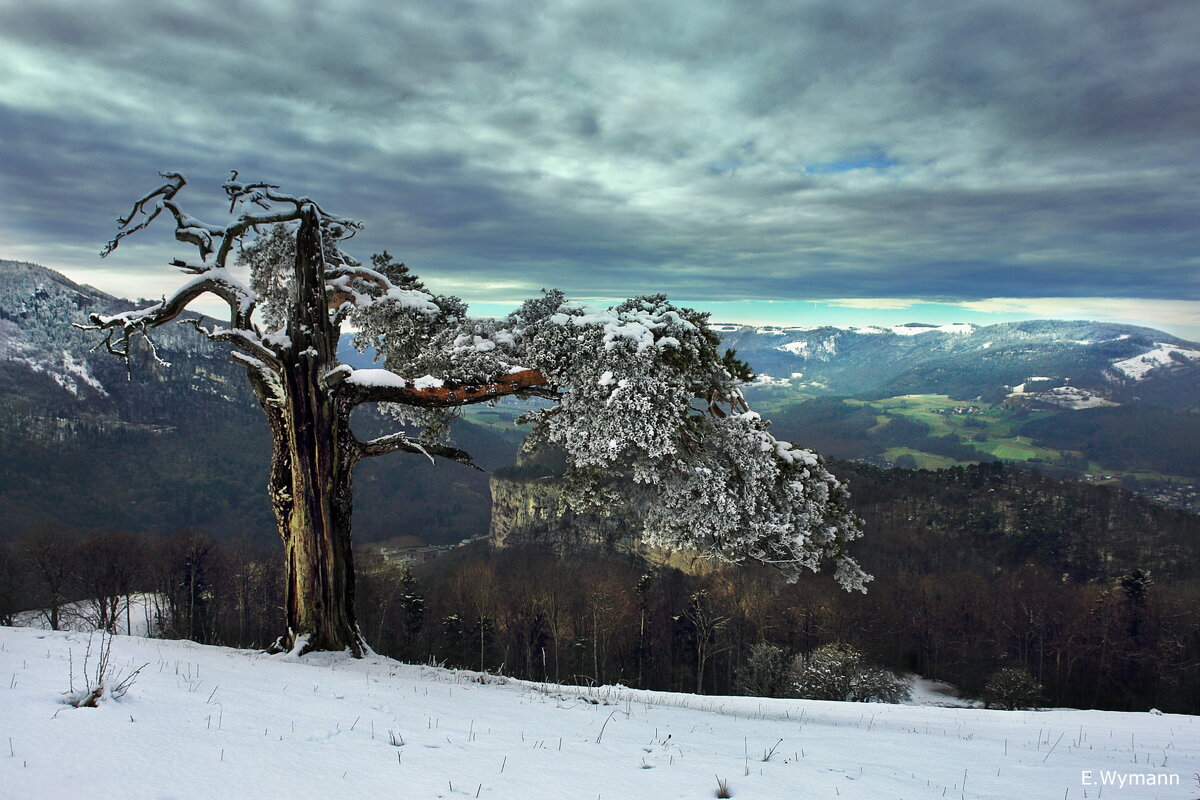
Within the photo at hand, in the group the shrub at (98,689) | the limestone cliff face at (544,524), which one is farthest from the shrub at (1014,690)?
the limestone cliff face at (544,524)

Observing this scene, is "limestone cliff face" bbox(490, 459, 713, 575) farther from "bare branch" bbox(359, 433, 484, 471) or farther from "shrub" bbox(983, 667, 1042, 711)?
"bare branch" bbox(359, 433, 484, 471)

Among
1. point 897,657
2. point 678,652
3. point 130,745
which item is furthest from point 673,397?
point 897,657

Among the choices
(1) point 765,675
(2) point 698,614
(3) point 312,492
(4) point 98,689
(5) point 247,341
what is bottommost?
(1) point 765,675

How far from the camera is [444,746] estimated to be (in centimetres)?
480

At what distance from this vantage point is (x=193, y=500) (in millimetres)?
168500

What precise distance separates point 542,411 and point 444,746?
7.30m

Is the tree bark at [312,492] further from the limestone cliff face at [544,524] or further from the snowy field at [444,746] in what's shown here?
the limestone cliff face at [544,524]

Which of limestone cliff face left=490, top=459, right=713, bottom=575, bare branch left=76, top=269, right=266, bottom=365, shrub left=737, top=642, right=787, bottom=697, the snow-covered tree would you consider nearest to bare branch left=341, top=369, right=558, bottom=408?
the snow-covered tree

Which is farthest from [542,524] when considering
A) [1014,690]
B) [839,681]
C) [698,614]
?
[1014,690]

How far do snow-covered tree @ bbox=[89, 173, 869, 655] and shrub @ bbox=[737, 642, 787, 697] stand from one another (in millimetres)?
41298

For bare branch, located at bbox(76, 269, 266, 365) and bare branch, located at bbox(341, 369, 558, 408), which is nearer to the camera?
bare branch, located at bbox(76, 269, 266, 365)

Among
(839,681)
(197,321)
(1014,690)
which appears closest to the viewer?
(197,321)

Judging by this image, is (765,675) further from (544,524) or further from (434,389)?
(544,524)

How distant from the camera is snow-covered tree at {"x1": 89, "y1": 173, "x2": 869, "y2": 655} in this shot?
1010 cm
